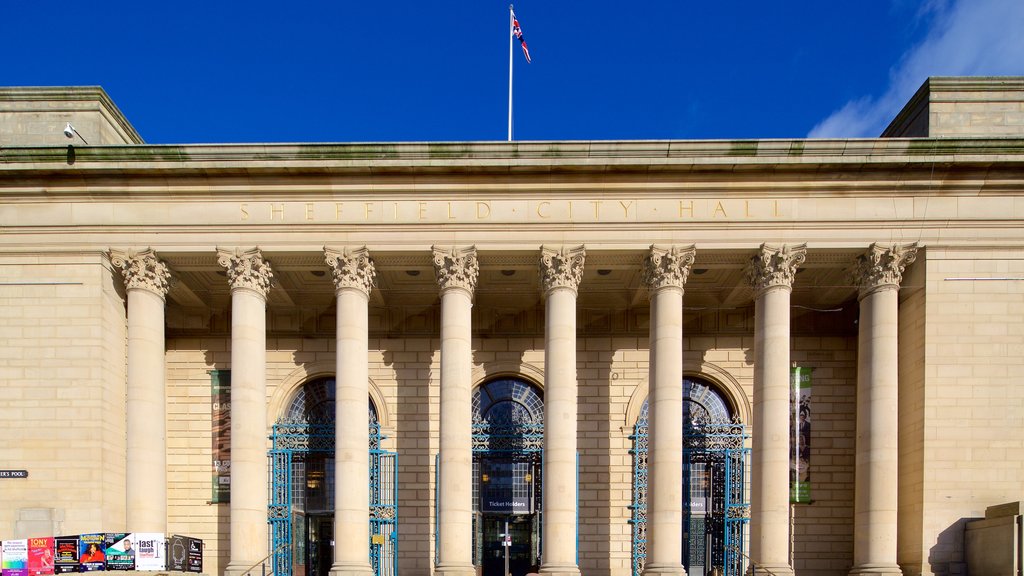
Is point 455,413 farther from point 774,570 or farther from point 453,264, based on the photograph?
point 774,570

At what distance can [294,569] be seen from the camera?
3512 centimetres

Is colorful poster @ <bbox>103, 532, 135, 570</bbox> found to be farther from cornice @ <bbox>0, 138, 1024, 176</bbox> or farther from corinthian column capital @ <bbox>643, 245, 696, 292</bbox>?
corinthian column capital @ <bbox>643, 245, 696, 292</bbox>

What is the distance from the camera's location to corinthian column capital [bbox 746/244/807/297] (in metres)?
29.7

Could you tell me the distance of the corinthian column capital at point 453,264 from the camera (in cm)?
2998

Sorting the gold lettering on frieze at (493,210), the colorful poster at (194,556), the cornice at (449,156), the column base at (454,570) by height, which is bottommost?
the column base at (454,570)

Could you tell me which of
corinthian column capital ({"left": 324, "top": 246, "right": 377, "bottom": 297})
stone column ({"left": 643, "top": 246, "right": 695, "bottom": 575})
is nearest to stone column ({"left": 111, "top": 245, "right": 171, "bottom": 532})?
corinthian column capital ({"left": 324, "top": 246, "right": 377, "bottom": 297})

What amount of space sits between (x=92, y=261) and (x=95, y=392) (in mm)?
4130

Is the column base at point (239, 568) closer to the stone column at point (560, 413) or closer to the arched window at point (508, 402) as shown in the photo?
the stone column at point (560, 413)

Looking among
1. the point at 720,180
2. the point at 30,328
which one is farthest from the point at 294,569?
the point at 720,180

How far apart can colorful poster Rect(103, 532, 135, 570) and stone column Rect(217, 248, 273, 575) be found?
3438mm

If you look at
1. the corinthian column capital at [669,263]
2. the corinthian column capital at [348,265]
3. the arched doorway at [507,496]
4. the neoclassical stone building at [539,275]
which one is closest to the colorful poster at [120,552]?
the neoclassical stone building at [539,275]

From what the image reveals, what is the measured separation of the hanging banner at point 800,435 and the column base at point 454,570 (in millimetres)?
12698

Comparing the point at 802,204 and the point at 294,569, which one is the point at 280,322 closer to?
the point at 294,569

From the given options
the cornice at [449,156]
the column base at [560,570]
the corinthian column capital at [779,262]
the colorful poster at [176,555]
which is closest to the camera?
the colorful poster at [176,555]
